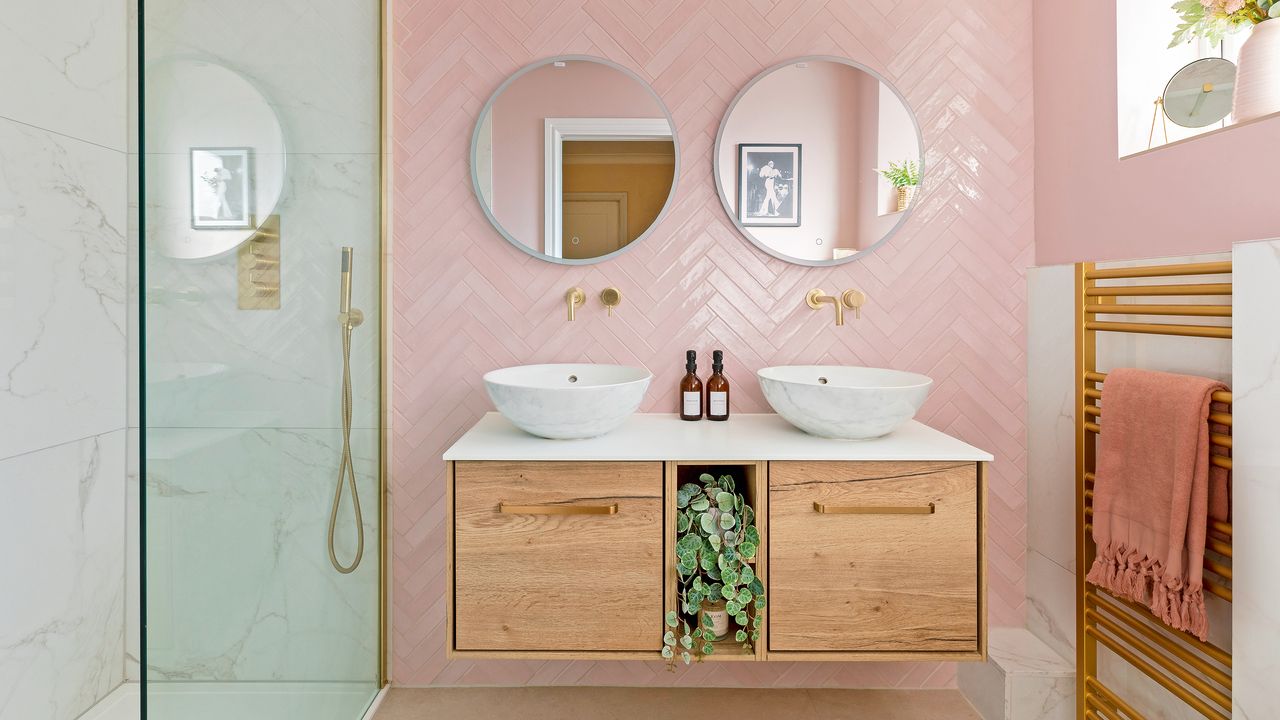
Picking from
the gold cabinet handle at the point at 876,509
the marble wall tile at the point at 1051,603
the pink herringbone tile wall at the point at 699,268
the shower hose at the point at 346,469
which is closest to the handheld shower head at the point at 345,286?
the shower hose at the point at 346,469

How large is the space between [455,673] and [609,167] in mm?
1663

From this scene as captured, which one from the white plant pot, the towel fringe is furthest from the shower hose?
the towel fringe

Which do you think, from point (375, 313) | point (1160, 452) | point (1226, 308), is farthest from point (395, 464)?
point (1226, 308)

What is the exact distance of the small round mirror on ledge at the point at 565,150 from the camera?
2.22 m

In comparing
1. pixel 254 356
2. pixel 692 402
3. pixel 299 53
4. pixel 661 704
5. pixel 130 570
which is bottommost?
pixel 661 704

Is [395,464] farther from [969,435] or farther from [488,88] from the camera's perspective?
[969,435]

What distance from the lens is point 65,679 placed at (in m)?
1.79

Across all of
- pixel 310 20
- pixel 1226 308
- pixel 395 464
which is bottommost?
pixel 395 464

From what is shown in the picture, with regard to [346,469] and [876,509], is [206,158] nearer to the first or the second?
[346,469]

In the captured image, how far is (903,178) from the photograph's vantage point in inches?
88.7

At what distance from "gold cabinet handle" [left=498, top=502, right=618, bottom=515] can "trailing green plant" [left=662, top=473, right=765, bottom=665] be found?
7.2 inches

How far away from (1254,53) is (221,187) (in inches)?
81.9

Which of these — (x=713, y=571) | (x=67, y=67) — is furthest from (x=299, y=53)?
(x=713, y=571)

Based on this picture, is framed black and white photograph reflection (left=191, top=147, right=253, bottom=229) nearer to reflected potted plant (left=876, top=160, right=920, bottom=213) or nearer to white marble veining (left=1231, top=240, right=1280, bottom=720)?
reflected potted plant (left=876, top=160, right=920, bottom=213)
